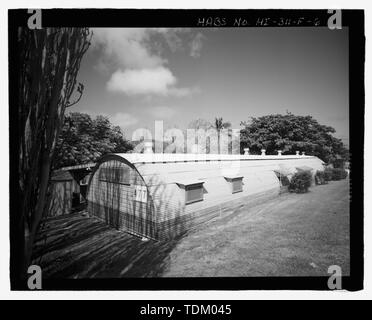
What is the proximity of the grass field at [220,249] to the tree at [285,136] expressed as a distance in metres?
1.84

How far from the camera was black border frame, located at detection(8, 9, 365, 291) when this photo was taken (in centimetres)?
323

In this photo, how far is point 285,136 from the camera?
8.88 m

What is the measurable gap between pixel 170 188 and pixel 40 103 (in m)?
3.61

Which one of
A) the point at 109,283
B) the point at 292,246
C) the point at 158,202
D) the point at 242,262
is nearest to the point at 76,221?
the point at 158,202

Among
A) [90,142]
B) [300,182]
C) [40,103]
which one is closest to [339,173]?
[300,182]

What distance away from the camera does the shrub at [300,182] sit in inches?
347

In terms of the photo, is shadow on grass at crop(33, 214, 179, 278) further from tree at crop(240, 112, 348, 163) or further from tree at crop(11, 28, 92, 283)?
tree at crop(240, 112, 348, 163)

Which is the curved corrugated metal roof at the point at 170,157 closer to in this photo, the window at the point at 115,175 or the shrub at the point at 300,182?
the window at the point at 115,175

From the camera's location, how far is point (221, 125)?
5.96 meters

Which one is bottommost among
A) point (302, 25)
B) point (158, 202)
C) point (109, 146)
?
point (158, 202)

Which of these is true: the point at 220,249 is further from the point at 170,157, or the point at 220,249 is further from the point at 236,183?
the point at 236,183

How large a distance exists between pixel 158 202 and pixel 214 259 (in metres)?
1.95

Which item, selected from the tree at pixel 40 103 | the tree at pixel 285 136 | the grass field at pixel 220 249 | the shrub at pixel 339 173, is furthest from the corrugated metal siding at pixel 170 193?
the tree at pixel 40 103
